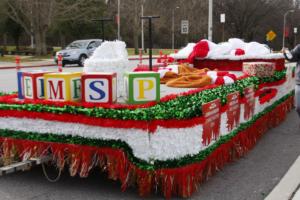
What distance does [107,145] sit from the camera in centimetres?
439

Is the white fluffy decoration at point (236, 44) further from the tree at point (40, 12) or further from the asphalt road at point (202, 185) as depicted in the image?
the tree at point (40, 12)

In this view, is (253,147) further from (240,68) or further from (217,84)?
(240,68)

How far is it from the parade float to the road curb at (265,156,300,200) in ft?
2.53

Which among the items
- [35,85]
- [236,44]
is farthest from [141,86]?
[236,44]

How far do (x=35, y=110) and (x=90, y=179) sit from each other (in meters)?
1.07

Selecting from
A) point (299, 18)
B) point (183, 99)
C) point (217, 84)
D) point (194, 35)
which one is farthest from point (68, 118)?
point (299, 18)

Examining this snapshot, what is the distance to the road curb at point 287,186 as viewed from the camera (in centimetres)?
460

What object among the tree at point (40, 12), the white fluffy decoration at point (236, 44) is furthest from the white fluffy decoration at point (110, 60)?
the tree at point (40, 12)

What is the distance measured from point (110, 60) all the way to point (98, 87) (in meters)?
0.79

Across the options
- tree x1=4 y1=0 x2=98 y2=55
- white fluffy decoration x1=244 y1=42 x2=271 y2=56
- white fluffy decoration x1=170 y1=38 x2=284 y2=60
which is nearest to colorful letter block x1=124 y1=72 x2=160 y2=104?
white fluffy decoration x1=170 y1=38 x2=284 y2=60

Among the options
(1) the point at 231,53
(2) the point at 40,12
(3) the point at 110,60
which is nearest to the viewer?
(3) the point at 110,60

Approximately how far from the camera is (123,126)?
4.28 meters

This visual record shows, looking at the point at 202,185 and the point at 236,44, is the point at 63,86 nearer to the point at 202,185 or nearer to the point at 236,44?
the point at 202,185

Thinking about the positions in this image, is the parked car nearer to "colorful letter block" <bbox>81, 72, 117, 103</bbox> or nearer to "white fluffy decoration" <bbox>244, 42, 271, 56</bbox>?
"white fluffy decoration" <bbox>244, 42, 271, 56</bbox>
